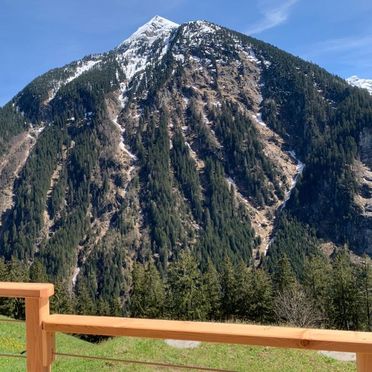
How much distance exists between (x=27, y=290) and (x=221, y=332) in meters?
1.68

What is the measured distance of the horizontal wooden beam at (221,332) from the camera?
123 inches

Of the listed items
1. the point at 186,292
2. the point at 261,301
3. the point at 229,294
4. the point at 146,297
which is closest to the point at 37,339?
the point at 261,301

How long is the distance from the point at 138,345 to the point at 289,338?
14440 mm

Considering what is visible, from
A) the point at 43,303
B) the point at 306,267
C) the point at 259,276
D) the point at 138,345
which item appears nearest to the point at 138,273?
the point at 259,276

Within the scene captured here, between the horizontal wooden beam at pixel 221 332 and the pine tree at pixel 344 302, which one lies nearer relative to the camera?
the horizontal wooden beam at pixel 221 332

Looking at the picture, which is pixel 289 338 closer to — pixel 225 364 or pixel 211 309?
pixel 225 364

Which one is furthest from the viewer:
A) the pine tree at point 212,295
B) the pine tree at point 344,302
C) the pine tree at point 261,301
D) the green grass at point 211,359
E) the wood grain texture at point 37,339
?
the pine tree at point 212,295

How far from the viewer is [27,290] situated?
12.7ft

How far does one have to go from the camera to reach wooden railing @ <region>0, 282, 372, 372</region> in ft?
10.3

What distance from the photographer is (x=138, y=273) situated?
6794cm

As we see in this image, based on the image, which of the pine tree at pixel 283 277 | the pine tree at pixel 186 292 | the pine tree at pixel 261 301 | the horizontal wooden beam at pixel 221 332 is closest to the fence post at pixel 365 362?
the horizontal wooden beam at pixel 221 332

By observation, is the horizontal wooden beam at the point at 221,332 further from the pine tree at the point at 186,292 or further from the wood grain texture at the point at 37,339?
the pine tree at the point at 186,292

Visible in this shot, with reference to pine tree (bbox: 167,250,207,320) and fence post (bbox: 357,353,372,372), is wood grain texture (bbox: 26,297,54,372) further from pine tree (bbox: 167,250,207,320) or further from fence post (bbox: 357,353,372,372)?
pine tree (bbox: 167,250,207,320)

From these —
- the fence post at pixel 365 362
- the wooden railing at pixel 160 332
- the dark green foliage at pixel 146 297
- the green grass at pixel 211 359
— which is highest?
the wooden railing at pixel 160 332
